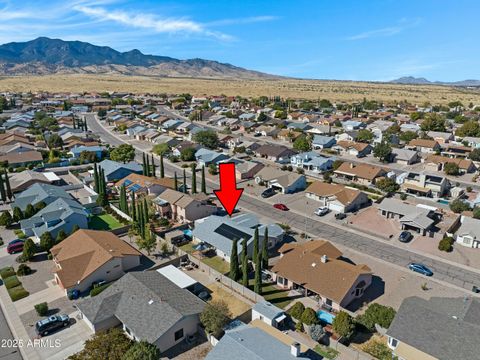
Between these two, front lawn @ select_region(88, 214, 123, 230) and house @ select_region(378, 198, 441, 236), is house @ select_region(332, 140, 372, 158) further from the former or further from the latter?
front lawn @ select_region(88, 214, 123, 230)

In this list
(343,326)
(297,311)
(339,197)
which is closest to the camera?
(343,326)

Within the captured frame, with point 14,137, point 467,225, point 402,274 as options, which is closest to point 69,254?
point 402,274

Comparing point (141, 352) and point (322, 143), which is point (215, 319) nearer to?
point (141, 352)

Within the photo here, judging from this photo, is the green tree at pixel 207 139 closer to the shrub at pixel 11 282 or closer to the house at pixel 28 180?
the house at pixel 28 180

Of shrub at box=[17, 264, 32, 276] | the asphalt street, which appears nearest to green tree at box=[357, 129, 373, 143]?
the asphalt street

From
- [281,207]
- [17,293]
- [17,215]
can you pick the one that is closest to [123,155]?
[17,215]

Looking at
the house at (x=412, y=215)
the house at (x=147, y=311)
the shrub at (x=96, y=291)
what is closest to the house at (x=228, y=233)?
the house at (x=147, y=311)

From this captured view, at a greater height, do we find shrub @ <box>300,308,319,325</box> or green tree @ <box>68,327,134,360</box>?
green tree @ <box>68,327,134,360</box>
